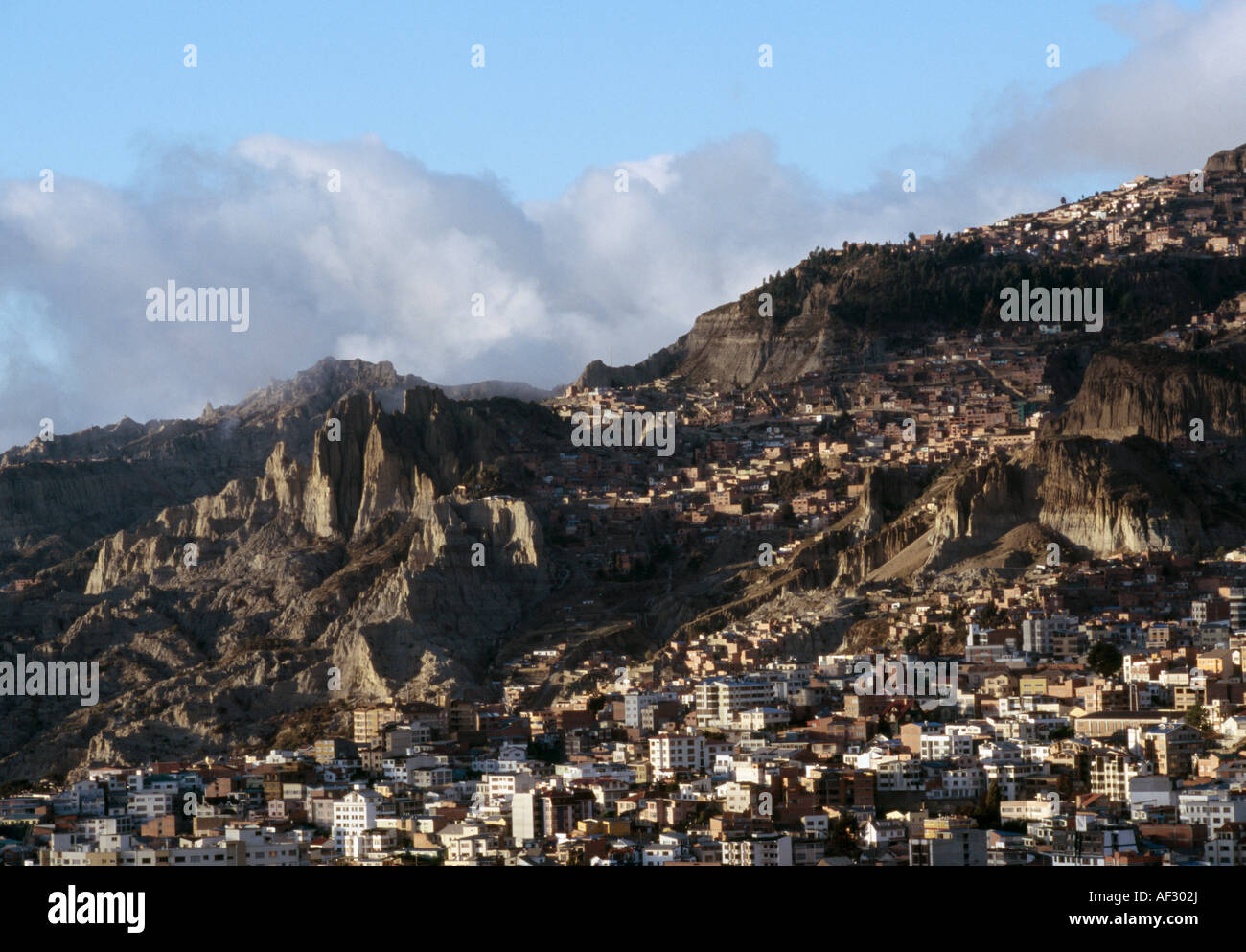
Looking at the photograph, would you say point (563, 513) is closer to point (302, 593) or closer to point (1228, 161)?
point (302, 593)

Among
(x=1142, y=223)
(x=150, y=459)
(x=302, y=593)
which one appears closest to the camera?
(x=302, y=593)

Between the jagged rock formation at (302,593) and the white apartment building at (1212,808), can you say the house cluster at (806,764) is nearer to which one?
the white apartment building at (1212,808)

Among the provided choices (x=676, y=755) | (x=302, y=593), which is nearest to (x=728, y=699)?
(x=676, y=755)

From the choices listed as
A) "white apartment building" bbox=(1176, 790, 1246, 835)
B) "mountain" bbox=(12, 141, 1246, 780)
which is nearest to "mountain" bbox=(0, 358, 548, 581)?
"mountain" bbox=(12, 141, 1246, 780)

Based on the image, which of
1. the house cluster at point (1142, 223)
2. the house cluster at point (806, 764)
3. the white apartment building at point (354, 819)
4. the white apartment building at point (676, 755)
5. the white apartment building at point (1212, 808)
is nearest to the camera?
the white apartment building at point (1212, 808)

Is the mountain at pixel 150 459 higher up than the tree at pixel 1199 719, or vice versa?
the mountain at pixel 150 459

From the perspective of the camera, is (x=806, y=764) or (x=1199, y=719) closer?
(x=806, y=764)

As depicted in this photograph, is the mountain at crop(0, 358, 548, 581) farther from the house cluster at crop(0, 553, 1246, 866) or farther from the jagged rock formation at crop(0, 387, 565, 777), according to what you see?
the house cluster at crop(0, 553, 1246, 866)

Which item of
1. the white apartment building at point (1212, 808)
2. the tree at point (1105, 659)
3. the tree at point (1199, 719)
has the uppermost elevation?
the tree at point (1105, 659)

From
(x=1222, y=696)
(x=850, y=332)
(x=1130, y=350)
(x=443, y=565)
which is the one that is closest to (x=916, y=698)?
(x=1222, y=696)

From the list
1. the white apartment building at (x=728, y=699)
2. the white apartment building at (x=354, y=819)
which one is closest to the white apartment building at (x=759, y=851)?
the white apartment building at (x=354, y=819)
